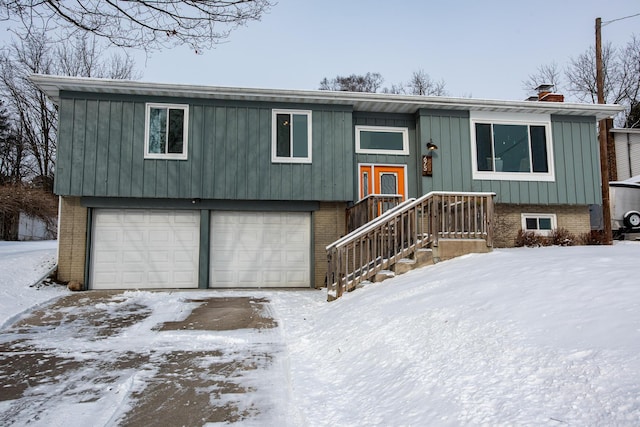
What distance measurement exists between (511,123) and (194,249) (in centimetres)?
945

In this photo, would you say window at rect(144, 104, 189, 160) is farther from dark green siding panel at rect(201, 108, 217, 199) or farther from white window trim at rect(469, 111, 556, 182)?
white window trim at rect(469, 111, 556, 182)

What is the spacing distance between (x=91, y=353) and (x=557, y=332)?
16.0ft

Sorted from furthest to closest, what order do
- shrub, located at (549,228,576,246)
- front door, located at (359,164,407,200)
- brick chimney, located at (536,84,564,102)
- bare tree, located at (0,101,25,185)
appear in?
bare tree, located at (0,101,25,185) < brick chimney, located at (536,84,564,102) < front door, located at (359,164,407,200) < shrub, located at (549,228,576,246)

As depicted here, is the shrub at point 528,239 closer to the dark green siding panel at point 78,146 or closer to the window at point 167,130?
the window at point 167,130

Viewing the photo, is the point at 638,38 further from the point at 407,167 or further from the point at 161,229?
the point at 161,229

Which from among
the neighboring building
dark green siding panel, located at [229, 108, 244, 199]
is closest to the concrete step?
dark green siding panel, located at [229, 108, 244, 199]

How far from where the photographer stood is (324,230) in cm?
1097

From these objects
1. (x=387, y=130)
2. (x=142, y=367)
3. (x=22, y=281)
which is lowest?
(x=142, y=367)

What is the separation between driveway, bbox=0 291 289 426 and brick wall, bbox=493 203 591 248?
7243mm

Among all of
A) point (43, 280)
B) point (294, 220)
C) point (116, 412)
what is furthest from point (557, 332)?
point (43, 280)

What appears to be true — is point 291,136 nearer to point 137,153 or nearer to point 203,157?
point 203,157

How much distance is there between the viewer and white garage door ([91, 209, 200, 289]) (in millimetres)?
10320

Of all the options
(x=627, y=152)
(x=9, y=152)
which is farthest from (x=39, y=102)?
(x=627, y=152)

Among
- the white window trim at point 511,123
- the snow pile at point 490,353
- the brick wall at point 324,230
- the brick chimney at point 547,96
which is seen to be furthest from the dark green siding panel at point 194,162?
the brick chimney at point 547,96
